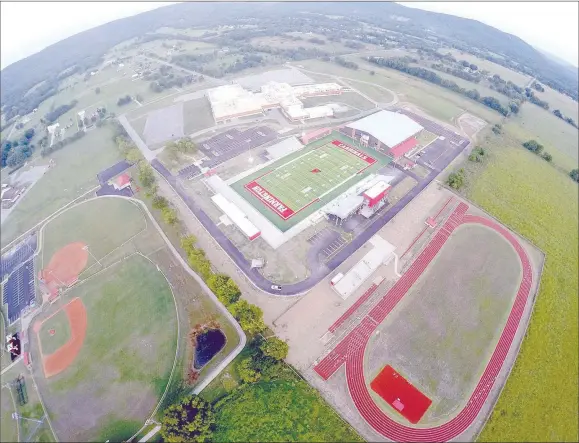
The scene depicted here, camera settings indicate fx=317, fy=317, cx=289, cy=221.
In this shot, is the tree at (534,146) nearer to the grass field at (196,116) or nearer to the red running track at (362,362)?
the red running track at (362,362)

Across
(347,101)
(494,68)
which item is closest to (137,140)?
(347,101)

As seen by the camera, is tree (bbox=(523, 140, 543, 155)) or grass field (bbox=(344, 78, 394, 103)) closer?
tree (bbox=(523, 140, 543, 155))

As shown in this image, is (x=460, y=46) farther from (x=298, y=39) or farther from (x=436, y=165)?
(x=436, y=165)

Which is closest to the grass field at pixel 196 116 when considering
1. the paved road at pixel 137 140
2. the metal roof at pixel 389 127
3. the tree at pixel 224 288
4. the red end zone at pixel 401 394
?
the paved road at pixel 137 140

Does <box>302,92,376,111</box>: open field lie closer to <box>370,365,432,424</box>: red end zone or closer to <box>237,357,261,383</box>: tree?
<box>370,365,432,424</box>: red end zone

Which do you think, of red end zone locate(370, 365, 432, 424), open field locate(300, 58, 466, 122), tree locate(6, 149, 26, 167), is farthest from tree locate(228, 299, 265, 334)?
open field locate(300, 58, 466, 122)

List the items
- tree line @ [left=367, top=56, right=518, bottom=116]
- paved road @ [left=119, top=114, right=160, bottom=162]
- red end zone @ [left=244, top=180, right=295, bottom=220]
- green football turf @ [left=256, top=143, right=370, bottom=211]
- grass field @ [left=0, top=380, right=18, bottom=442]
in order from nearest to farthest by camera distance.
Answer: grass field @ [left=0, top=380, right=18, bottom=442] < red end zone @ [left=244, top=180, right=295, bottom=220] < green football turf @ [left=256, top=143, right=370, bottom=211] < paved road @ [left=119, top=114, right=160, bottom=162] < tree line @ [left=367, top=56, right=518, bottom=116]

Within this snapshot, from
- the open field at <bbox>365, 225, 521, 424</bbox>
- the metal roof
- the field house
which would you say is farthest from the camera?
the metal roof

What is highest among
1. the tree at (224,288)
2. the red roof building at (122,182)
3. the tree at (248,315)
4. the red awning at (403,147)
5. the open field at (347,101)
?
the open field at (347,101)

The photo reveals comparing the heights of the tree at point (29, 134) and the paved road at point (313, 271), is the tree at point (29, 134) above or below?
above
